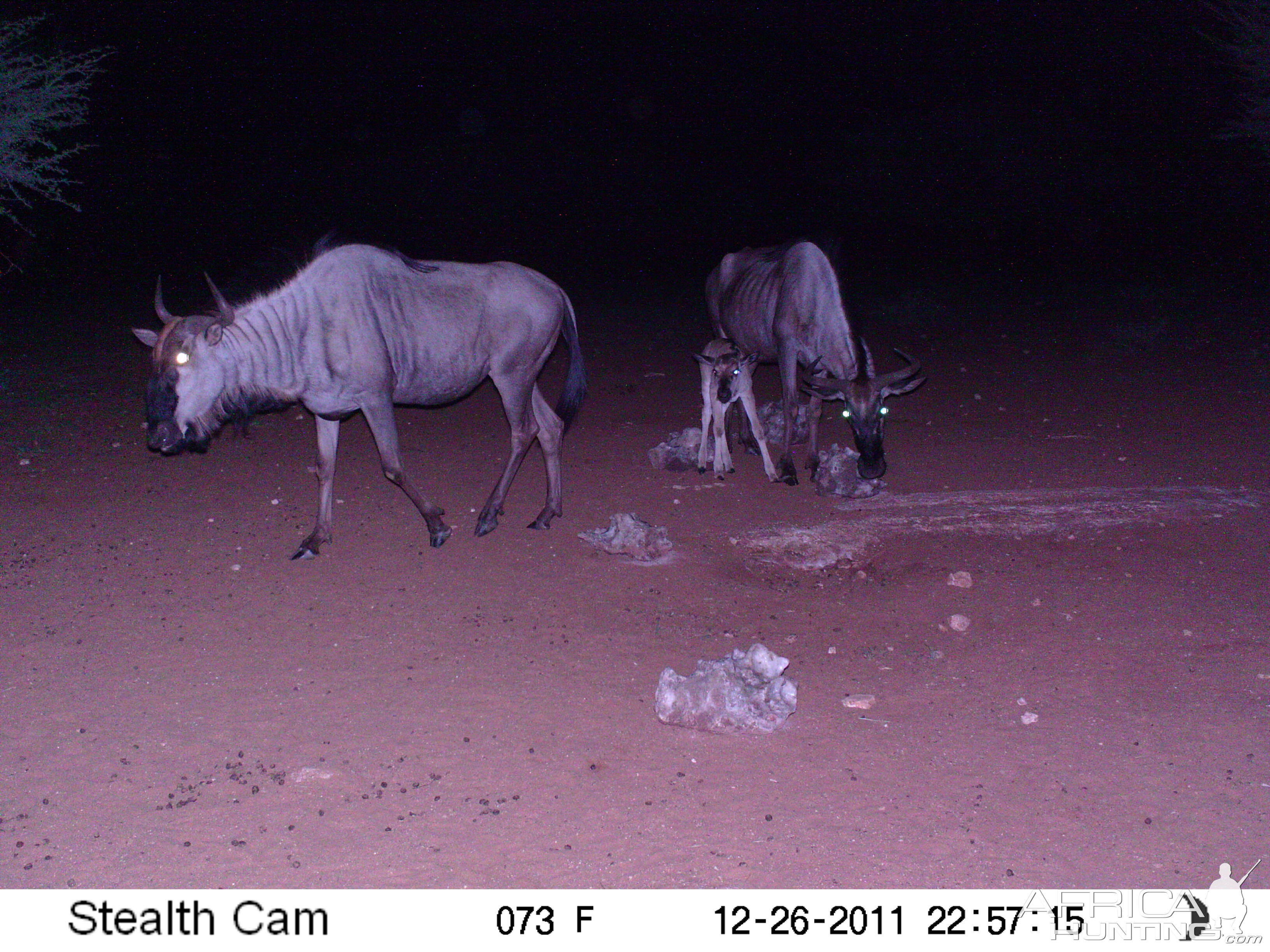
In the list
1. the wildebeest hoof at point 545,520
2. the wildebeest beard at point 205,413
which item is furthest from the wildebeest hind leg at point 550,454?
the wildebeest beard at point 205,413

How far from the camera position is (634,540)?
6.48 metres

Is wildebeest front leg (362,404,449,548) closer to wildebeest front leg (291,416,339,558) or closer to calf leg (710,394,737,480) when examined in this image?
wildebeest front leg (291,416,339,558)

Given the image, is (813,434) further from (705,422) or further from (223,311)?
(223,311)

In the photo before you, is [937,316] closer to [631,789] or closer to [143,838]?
[631,789]

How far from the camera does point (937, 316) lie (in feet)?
50.1

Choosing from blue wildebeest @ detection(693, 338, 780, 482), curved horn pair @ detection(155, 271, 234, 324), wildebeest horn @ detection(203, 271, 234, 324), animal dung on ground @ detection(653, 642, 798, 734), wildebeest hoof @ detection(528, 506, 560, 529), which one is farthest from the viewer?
blue wildebeest @ detection(693, 338, 780, 482)

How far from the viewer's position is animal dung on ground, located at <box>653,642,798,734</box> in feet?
14.7

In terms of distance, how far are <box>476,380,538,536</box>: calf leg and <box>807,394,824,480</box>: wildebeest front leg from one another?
2095mm

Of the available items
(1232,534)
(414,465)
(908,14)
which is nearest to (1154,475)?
(1232,534)

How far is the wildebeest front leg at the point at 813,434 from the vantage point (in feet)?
27.3

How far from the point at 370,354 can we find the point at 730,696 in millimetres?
3263

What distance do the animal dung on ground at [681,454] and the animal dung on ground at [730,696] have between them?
3768 mm

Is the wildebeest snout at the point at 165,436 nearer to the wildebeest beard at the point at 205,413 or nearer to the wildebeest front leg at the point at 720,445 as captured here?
the wildebeest beard at the point at 205,413

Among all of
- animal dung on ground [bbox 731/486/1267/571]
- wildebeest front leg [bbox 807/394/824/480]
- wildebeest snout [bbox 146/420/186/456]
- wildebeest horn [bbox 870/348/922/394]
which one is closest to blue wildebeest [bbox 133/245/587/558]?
wildebeest snout [bbox 146/420/186/456]
